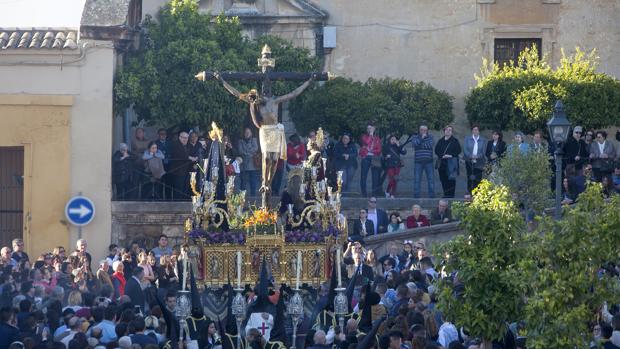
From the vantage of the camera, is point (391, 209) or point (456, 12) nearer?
point (391, 209)

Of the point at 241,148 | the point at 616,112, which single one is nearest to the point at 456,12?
the point at 616,112

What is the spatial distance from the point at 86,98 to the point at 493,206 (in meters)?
13.5

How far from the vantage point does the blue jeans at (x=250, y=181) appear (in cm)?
2947

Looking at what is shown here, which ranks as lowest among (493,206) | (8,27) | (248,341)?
(248,341)

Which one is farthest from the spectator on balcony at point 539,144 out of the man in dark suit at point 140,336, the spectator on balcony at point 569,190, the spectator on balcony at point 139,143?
the man in dark suit at point 140,336

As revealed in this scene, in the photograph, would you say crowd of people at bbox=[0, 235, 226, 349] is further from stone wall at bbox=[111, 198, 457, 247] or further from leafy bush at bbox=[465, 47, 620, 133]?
leafy bush at bbox=[465, 47, 620, 133]

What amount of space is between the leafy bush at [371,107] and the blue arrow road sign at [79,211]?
15.9ft

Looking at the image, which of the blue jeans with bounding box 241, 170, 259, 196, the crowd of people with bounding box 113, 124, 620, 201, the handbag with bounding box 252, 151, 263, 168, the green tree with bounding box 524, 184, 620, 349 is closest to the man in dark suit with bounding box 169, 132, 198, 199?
the crowd of people with bounding box 113, 124, 620, 201

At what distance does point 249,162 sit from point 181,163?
4.08 feet

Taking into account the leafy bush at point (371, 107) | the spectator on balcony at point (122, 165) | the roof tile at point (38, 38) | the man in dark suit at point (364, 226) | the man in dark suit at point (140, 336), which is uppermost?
the roof tile at point (38, 38)

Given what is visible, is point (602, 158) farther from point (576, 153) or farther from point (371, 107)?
point (371, 107)

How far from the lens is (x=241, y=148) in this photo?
2944cm

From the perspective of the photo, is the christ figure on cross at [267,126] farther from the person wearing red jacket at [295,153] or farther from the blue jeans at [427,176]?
the blue jeans at [427,176]

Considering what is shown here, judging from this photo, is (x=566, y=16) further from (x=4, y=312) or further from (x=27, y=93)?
(x=4, y=312)
